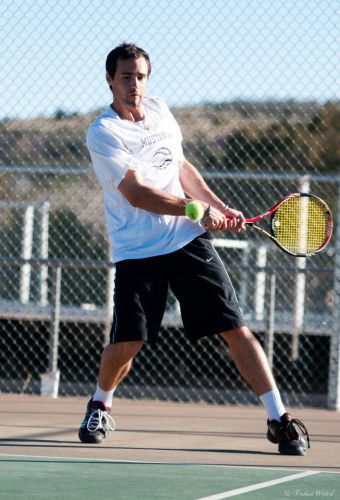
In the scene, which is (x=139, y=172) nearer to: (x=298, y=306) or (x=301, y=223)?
(x=301, y=223)

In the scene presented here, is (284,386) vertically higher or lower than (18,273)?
lower

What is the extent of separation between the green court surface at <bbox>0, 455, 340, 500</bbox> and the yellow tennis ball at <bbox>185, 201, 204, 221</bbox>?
3.58 feet

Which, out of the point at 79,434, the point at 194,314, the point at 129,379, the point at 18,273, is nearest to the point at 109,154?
the point at 194,314

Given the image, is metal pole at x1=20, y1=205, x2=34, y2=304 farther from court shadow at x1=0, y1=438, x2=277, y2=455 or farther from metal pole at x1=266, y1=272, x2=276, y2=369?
court shadow at x1=0, y1=438, x2=277, y2=455

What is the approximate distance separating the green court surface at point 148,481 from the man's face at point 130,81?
5.62 feet

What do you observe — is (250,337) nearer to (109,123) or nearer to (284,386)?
(109,123)

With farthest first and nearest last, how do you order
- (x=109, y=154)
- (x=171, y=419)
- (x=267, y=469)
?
(x=171, y=419) < (x=109, y=154) < (x=267, y=469)

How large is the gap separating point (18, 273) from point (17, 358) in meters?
1.10

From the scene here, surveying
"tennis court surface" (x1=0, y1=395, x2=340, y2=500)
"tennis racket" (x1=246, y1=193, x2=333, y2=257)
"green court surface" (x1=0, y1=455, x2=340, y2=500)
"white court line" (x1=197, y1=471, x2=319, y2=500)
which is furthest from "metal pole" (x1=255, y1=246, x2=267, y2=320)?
"white court line" (x1=197, y1=471, x2=319, y2=500)

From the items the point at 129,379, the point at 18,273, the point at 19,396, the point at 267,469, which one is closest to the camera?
the point at 267,469

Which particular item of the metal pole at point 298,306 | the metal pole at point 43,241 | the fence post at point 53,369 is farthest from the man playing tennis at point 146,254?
the metal pole at point 43,241

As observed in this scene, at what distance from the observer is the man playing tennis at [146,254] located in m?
6.04

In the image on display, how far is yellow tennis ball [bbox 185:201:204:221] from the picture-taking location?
5.73 m

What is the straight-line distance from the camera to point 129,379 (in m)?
11.7
